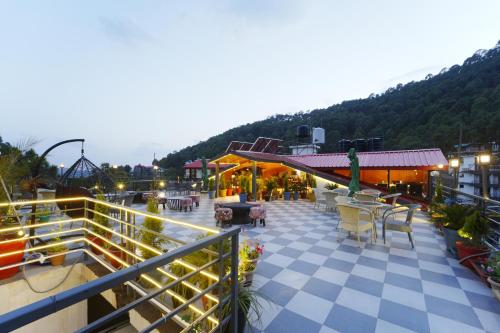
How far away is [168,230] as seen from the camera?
6.11 m

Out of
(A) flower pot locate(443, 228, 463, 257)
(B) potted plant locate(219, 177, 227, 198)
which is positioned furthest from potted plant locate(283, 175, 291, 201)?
(A) flower pot locate(443, 228, 463, 257)

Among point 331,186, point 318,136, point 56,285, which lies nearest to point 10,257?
point 56,285

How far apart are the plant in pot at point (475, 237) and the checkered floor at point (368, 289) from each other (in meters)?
0.28

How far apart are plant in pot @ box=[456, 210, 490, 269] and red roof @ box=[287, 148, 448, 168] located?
789 centimetres

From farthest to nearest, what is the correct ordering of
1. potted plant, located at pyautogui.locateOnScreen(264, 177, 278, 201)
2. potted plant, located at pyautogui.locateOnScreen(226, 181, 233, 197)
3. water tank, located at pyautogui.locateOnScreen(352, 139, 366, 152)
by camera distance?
1. water tank, located at pyautogui.locateOnScreen(352, 139, 366, 152)
2. potted plant, located at pyautogui.locateOnScreen(226, 181, 233, 197)
3. potted plant, located at pyautogui.locateOnScreen(264, 177, 278, 201)

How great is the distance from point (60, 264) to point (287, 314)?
3.85 m

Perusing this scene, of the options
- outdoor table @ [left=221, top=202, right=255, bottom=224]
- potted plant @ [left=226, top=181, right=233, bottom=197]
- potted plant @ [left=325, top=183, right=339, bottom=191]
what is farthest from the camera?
potted plant @ [left=226, top=181, right=233, bottom=197]

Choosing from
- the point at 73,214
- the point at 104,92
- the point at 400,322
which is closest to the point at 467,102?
the point at 400,322

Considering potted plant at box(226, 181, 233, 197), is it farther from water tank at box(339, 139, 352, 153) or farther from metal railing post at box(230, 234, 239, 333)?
metal railing post at box(230, 234, 239, 333)

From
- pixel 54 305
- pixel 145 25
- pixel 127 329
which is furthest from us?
pixel 145 25

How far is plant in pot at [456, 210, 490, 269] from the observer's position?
3.65m

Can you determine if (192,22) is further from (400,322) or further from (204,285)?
(400,322)

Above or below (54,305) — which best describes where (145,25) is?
above

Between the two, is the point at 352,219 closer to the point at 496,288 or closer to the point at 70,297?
the point at 496,288
